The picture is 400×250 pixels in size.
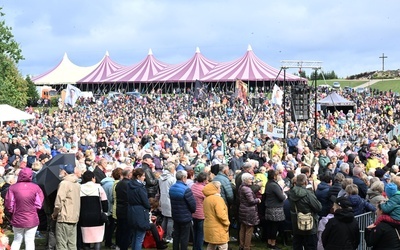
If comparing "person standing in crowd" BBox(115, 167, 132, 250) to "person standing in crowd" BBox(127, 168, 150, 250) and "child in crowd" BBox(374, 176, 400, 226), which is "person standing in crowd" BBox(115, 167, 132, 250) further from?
"child in crowd" BBox(374, 176, 400, 226)

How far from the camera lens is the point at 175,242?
27.3ft

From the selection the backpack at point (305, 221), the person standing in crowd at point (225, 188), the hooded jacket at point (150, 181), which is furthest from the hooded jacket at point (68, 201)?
the backpack at point (305, 221)

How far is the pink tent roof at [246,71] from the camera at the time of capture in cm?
4988

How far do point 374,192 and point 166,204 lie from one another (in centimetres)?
330

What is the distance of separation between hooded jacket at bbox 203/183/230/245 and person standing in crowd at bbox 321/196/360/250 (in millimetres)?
1717

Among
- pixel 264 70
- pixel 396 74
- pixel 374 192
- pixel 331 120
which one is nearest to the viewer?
pixel 374 192

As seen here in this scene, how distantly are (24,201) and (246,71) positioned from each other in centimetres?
4469

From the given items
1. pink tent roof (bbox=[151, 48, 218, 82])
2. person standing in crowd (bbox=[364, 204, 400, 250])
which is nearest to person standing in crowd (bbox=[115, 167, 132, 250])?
person standing in crowd (bbox=[364, 204, 400, 250])

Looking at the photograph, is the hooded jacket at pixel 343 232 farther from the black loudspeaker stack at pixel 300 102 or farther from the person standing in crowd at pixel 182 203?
the black loudspeaker stack at pixel 300 102

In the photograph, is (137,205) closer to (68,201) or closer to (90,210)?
(90,210)

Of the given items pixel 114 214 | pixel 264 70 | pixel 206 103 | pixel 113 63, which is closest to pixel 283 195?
pixel 114 214

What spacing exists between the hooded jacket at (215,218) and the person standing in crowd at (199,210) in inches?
23.8

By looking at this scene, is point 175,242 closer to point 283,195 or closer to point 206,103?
point 283,195

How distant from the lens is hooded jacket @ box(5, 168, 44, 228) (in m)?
7.67
